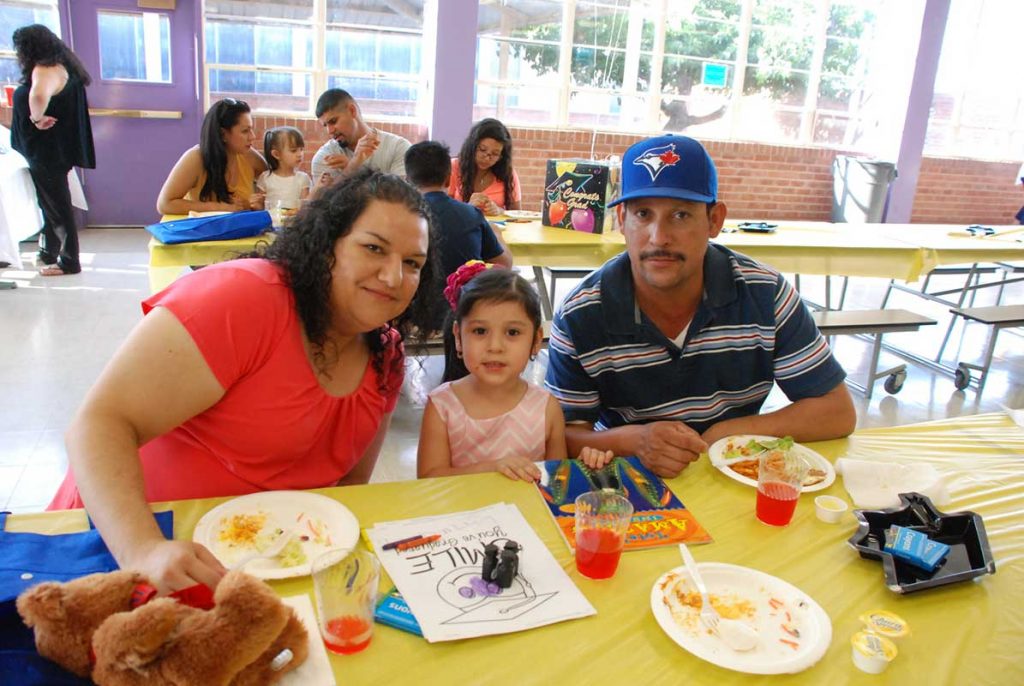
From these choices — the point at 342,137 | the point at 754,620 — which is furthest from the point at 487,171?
the point at 754,620

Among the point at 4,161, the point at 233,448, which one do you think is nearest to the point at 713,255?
the point at 233,448

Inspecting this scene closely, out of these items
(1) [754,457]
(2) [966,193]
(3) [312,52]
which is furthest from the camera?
(2) [966,193]

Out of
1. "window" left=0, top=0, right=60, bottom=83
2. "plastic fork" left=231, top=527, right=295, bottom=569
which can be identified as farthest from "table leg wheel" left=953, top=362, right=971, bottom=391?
"window" left=0, top=0, right=60, bottom=83

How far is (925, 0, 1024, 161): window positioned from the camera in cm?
964

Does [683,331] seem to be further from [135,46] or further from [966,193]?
[966,193]

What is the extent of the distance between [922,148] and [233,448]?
10186 millimetres

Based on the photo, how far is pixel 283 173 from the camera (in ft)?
15.6

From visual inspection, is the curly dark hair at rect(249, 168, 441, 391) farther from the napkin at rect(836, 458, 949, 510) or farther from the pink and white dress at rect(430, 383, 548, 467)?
the napkin at rect(836, 458, 949, 510)

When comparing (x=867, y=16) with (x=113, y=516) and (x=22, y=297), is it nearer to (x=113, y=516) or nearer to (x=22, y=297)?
(x=22, y=297)

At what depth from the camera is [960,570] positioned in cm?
127

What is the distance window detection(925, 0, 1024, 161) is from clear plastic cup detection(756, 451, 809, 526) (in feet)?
33.2

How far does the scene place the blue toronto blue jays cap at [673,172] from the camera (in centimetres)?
180

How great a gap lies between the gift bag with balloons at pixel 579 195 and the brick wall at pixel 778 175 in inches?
147

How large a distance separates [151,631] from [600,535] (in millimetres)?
672
